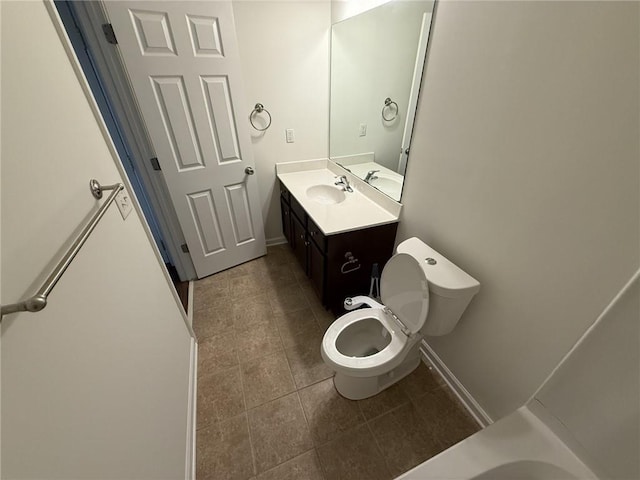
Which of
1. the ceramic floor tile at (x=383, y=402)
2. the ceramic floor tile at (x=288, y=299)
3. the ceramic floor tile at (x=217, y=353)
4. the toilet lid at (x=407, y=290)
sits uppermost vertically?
the toilet lid at (x=407, y=290)

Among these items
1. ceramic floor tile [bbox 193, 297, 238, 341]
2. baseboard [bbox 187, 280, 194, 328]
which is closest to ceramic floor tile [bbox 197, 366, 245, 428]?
ceramic floor tile [bbox 193, 297, 238, 341]

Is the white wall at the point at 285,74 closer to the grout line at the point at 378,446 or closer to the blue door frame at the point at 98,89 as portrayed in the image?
the blue door frame at the point at 98,89

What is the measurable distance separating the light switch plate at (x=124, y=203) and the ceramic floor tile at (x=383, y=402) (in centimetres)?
140

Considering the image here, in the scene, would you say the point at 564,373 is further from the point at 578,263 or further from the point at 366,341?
the point at 366,341

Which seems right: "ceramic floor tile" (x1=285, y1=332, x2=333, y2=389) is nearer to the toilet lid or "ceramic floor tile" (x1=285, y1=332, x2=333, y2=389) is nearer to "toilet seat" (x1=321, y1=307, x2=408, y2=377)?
"toilet seat" (x1=321, y1=307, x2=408, y2=377)

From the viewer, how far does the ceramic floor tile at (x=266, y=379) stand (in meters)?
A: 1.42

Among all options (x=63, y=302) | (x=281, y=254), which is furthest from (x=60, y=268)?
(x=281, y=254)

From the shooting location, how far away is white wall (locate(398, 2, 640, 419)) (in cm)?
69

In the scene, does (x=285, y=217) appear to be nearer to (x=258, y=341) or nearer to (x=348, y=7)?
(x=258, y=341)

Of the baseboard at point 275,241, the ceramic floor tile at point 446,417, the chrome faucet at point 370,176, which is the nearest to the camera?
the ceramic floor tile at point 446,417

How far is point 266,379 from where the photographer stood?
150cm

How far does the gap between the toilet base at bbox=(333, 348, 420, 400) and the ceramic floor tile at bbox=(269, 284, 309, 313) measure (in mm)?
615

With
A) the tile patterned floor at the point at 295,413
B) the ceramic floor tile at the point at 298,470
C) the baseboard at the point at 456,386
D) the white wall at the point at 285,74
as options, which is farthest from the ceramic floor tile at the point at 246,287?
the baseboard at the point at 456,386

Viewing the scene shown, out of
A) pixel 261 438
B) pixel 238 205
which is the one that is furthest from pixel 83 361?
pixel 238 205
